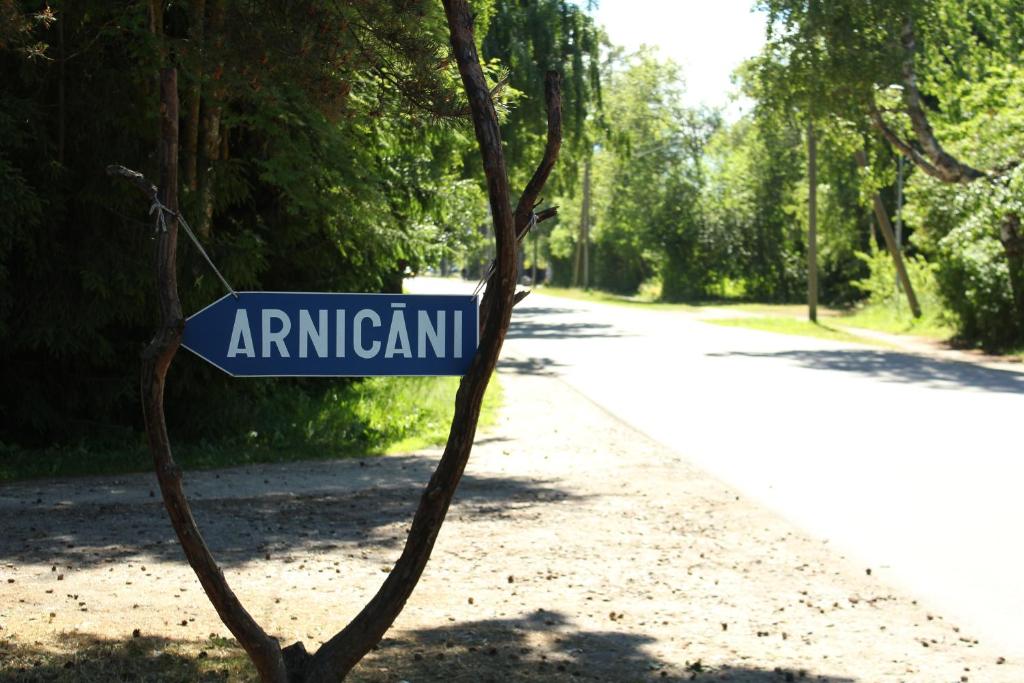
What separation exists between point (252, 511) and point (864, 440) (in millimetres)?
6802

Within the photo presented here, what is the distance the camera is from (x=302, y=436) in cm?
1340

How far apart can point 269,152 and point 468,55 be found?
917cm

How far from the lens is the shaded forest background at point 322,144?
8.58 metres

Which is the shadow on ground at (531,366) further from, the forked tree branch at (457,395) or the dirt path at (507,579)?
the forked tree branch at (457,395)

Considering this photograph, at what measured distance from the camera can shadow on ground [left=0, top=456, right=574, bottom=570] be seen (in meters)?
8.18

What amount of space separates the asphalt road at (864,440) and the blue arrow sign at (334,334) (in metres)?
3.27

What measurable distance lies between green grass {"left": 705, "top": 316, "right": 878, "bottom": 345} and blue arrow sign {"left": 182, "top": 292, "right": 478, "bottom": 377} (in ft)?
93.1

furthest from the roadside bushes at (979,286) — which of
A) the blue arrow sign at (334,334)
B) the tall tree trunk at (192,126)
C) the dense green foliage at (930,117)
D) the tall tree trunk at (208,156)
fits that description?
the blue arrow sign at (334,334)

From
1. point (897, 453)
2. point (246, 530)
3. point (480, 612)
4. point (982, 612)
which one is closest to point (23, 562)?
point (246, 530)

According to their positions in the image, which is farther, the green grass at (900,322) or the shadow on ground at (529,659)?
the green grass at (900,322)

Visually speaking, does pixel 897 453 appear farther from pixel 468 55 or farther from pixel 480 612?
pixel 468 55

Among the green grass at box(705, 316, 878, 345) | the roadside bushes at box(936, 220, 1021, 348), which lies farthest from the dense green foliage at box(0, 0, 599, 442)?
the green grass at box(705, 316, 878, 345)

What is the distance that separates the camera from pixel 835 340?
32.8m

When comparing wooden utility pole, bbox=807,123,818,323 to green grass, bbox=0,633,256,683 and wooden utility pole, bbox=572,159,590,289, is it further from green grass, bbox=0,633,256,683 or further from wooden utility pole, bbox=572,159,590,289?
green grass, bbox=0,633,256,683
